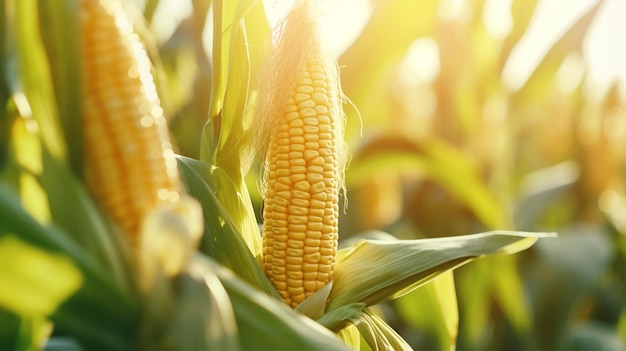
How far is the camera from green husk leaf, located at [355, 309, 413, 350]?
82 centimetres

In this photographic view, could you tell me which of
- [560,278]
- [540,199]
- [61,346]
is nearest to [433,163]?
[560,278]

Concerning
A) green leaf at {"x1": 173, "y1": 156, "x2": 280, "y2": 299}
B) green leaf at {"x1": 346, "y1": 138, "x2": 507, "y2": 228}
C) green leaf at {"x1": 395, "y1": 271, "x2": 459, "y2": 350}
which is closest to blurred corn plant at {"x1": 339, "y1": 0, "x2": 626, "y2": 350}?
green leaf at {"x1": 346, "y1": 138, "x2": 507, "y2": 228}

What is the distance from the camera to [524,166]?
15.7ft

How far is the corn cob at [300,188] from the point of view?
857 millimetres

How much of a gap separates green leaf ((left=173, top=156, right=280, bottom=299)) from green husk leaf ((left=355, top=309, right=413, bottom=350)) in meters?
0.10

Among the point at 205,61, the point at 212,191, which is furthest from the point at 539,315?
the point at 212,191

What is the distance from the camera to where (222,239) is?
0.82 m

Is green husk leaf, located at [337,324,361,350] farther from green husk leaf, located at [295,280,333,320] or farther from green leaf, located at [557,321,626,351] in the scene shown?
green leaf, located at [557,321,626,351]

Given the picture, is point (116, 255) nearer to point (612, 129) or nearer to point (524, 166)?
point (612, 129)

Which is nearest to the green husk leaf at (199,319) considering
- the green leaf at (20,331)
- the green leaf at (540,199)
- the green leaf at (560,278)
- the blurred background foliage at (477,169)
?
the green leaf at (20,331)

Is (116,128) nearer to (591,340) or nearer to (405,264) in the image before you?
(405,264)

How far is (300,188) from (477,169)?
207cm

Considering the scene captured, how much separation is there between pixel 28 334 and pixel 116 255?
0.12 metres

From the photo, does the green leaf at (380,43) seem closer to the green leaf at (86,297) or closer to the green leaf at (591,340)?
the green leaf at (591,340)
